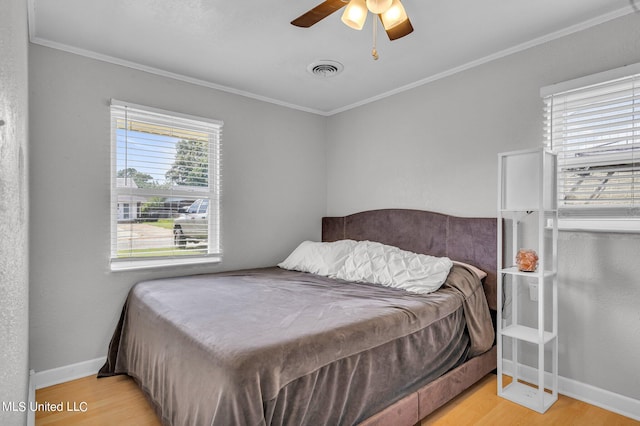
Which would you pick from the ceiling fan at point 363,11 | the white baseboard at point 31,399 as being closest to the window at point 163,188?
the white baseboard at point 31,399

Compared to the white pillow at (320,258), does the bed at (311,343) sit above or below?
below

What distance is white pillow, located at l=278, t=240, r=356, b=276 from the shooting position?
10.1 feet

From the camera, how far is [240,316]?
1816mm

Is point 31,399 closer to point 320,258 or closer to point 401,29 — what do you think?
point 320,258

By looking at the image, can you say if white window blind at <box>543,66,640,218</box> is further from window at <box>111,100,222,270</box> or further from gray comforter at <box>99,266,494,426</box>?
window at <box>111,100,222,270</box>

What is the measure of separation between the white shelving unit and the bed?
15cm

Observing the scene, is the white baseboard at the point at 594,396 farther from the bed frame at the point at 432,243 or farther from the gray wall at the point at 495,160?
the bed frame at the point at 432,243

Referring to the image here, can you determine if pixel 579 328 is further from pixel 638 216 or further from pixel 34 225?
pixel 34 225

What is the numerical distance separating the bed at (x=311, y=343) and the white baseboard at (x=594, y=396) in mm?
320

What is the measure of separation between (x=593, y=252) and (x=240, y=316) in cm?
218

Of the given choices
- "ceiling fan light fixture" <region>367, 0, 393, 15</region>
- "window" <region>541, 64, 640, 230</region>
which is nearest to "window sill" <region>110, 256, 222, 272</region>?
"ceiling fan light fixture" <region>367, 0, 393, 15</region>

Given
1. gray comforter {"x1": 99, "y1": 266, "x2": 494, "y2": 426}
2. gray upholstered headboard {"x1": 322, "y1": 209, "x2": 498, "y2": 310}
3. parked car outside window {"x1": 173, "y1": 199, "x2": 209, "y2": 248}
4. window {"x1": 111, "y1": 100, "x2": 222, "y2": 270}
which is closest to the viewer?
gray comforter {"x1": 99, "y1": 266, "x2": 494, "y2": 426}

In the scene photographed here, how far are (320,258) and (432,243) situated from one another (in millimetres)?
988

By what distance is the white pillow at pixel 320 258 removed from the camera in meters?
3.07
